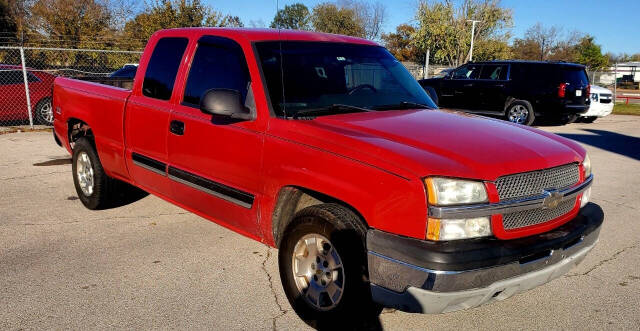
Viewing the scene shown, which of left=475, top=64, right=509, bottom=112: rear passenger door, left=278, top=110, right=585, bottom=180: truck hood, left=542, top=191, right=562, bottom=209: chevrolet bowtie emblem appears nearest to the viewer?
left=278, top=110, right=585, bottom=180: truck hood

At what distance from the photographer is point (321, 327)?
3.14m

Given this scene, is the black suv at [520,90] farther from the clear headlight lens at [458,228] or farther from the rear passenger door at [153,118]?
the clear headlight lens at [458,228]

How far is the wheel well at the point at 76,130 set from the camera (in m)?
5.58

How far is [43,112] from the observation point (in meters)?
12.2

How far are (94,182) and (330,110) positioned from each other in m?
2.96

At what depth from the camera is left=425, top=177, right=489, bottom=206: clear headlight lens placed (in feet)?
8.75

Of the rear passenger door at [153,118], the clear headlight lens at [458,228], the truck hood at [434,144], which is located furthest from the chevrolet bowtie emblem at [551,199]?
the rear passenger door at [153,118]

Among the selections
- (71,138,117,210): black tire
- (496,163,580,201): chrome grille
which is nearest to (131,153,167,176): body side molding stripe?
(71,138,117,210): black tire

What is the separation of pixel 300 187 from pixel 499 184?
3.81ft

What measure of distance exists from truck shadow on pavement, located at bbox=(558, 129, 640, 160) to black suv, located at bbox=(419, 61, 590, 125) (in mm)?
946

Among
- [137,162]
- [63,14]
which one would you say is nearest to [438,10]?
[63,14]

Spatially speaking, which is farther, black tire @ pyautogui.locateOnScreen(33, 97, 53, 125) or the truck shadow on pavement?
black tire @ pyautogui.locateOnScreen(33, 97, 53, 125)

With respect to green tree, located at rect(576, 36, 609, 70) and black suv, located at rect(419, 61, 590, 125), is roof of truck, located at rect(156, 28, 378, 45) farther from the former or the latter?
green tree, located at rect(576, 36, 609, 70)

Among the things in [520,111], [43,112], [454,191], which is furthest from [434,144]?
[520,111]
